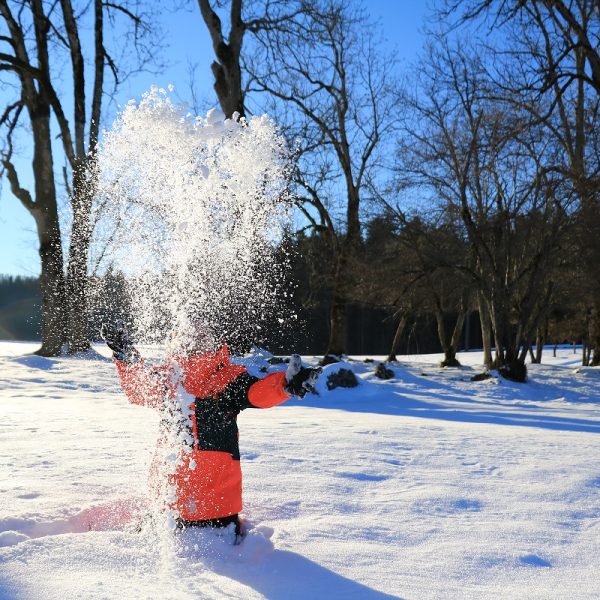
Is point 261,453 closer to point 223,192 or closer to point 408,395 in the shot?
point 223,192

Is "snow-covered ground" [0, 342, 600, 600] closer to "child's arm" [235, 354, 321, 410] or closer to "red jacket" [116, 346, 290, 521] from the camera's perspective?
"red jacket" [116, 346, 290, 521]

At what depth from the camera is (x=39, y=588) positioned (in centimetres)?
242

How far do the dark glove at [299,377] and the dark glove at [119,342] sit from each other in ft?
3.15

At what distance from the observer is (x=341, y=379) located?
1187 centimetres

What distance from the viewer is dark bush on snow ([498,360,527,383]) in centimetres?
1445

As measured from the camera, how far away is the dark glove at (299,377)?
2.90 meters

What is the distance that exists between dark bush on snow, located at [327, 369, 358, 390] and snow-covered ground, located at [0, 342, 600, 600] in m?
4.39

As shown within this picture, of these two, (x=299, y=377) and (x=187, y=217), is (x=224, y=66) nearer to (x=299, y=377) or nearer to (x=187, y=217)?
(x=187, y=217)

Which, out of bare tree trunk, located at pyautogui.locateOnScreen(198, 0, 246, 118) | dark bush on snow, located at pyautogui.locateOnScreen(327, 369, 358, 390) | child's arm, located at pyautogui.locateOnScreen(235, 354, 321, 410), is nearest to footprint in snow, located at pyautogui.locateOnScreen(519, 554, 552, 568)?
child's arm, located at pyautogui.locateOnScreen(235, 354, 321, 410)

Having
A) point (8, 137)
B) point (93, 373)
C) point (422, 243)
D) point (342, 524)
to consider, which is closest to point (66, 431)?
point (342, 524)

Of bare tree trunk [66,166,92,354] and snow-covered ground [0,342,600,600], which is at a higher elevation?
bare tree trunk [66,166,92,354]

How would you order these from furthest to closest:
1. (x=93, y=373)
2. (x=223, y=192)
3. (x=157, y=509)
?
1. (x=93, y=373)
2. (x=223, y=192)
3. (x=157, y=509)

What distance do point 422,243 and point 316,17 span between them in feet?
19.3

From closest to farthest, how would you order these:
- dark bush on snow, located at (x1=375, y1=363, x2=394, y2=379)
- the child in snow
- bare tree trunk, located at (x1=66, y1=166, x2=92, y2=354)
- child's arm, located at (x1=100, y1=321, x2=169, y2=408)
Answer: the child in snow → child's arm, located at (x1=100, y1=321, x2=169, y2=408) → bare tree trunk, located at (x1=66, y1=166, x2=92, y2=354) → dark bush on snow, located at (x1=375, y1=363, x2=394, y2=379)
